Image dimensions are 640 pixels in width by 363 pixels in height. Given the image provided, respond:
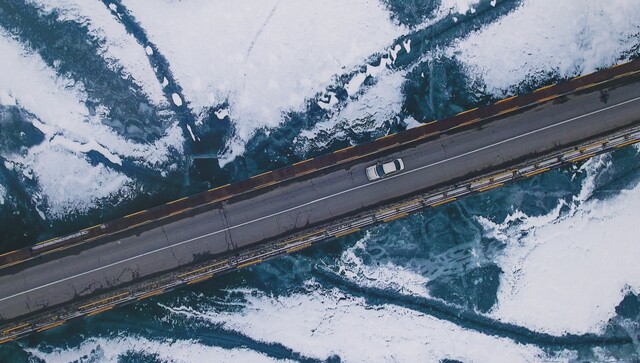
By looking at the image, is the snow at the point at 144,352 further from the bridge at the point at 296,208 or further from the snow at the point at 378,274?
the snow at the point at 378,274

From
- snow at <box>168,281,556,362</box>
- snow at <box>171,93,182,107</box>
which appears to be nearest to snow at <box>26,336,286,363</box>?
snow at <box>168,281,556,362</box>

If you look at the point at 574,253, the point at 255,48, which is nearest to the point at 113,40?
the point at 255,48

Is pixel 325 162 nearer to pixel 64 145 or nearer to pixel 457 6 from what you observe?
pixel 457 6

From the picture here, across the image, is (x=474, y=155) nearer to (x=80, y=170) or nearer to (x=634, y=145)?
(x=634, y=145)

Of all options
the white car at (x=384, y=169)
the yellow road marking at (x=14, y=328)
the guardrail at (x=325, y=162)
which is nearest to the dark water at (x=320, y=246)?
the guardrail at (x=325, y=162)

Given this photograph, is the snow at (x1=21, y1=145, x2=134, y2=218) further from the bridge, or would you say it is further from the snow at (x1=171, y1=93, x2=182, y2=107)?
the snow at (x1=171, y1=93, x2=182, y2=107)

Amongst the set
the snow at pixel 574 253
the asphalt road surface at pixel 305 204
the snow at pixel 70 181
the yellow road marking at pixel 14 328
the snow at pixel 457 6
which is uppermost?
the snow at pixel 457 6
